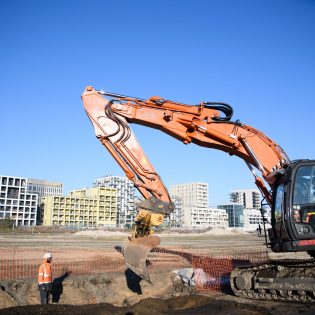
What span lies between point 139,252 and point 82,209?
11779 cm

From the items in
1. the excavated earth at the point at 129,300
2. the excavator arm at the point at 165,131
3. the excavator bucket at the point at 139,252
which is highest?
the excavator arm at the point at 165,131

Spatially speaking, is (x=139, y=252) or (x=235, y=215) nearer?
(x=139, y=252)

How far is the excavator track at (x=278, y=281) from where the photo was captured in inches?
387

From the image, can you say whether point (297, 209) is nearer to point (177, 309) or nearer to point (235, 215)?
point (177, 309)

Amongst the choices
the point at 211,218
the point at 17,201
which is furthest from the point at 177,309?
the point at 211,218

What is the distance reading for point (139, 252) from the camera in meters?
9.34

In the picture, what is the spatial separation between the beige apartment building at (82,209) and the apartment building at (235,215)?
47889mm

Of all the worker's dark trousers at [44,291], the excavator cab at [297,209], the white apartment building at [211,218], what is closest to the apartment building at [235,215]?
the white apartment building at [211,218]

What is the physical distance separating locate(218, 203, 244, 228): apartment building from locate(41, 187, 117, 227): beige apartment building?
47889mm

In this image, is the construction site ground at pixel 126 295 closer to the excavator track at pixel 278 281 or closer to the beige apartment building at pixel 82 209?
the excavator track at pixel 278 281

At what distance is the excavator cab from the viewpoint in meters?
9.47

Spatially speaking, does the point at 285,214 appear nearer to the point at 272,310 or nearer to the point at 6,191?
the point at 272,310

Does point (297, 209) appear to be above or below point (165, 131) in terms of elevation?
below

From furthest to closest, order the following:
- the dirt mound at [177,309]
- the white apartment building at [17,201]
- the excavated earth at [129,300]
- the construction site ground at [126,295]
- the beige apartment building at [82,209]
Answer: the beige apartment building at [82,209] < the white apartment building at [17,201] < the construction site ground at [126,295] < the excavated earth at [129,300] < the dirt mound at [177,309]
